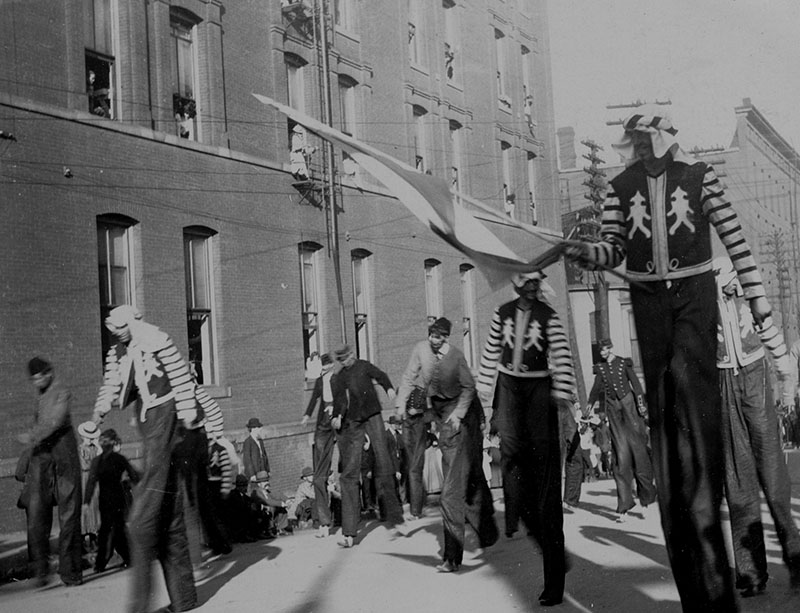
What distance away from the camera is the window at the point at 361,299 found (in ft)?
61.0

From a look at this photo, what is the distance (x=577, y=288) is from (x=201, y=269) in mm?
21272

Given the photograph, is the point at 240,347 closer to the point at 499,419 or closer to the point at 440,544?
the point at 440,544

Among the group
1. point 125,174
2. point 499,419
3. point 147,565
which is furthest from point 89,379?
point 499,419

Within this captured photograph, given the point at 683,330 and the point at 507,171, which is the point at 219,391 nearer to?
the point at 507,171

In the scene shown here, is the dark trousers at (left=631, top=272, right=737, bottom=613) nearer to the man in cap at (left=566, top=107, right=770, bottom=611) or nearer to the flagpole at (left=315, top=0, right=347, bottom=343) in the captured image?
the man in cap at (left=566, top=107, right=770, bottom=611)

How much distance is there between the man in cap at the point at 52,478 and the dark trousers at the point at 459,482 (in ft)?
11.2

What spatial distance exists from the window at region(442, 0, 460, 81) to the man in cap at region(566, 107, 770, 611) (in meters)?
11.7

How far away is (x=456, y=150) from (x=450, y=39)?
2275 mm

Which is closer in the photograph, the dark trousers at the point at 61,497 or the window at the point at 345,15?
the dark trousers at the point at 61,497

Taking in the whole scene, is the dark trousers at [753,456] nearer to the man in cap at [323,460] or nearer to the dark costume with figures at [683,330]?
the dark costume with figures at [683,330]

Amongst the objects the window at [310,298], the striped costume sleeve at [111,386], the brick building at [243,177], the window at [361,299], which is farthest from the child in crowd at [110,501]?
the window at [361,299]

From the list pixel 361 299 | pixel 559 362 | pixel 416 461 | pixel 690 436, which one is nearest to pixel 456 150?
pixel 361 299

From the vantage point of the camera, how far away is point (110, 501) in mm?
9359

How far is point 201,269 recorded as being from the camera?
1636 cm
